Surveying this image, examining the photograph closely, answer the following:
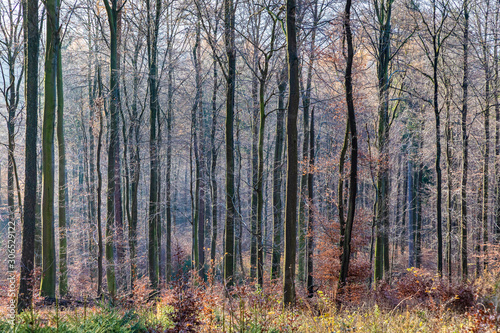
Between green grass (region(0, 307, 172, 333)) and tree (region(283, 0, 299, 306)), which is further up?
tree (region(283, 0, 299, 306))

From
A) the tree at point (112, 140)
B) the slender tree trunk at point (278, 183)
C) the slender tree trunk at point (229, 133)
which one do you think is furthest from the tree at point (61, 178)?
the slender tree trunk at point (278, 183)

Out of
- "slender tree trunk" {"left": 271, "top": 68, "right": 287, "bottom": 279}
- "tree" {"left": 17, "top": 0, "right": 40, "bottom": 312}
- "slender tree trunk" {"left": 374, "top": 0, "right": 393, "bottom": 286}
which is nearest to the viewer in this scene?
"tree" {"left": 17, "top": 0, "right": 40, "bottom": 312}

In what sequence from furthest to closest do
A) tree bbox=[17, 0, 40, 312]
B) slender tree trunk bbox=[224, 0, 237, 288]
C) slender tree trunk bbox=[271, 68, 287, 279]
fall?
slender tree trunk bbox=[271, 68, 287, 279] < slender tree trunk bbox=[224, 0, 237, 288] < tree bbox=[17, 0, 40, 312]

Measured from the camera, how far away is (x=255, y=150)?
55.4 feet

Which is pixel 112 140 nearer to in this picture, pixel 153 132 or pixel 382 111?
pixel 153 132

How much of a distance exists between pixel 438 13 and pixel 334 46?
16.4 feet

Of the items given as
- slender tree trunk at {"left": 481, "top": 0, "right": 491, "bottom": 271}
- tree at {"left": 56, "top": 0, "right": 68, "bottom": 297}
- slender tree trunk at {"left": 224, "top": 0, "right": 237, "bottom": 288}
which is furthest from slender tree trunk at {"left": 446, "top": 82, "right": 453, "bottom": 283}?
tree at {"left": 56, "top": 0, "right": 68, "bottom": 297}

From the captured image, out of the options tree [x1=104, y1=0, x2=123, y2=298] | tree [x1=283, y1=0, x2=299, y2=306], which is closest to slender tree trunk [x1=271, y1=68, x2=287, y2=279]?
tree [x1=283, y1=0, x2=299, y2=306]

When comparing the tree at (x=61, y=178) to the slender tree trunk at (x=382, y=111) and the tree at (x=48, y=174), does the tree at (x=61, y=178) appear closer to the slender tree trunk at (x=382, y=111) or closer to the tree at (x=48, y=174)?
the tree at (x=48, y=174)

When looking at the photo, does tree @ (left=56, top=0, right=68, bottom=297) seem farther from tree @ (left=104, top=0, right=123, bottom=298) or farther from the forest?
tree @ (left=104, top=0, right=123, bottom=298)

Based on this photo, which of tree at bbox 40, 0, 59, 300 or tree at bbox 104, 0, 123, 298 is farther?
tree at bbox 104, 0, 123, 298

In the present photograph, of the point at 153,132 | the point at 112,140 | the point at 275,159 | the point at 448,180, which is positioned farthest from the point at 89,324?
the point at 448,180

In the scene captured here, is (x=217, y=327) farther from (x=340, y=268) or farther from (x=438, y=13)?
(x=438, y=13)

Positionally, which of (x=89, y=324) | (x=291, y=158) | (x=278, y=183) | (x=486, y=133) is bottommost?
(x=89, y=324)
